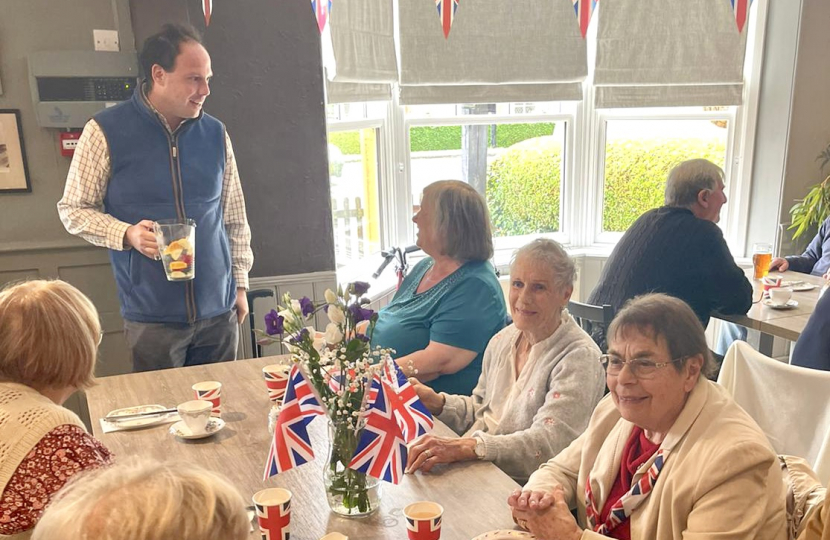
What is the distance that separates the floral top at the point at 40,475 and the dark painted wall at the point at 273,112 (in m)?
2.06

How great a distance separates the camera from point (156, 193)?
2.46 m

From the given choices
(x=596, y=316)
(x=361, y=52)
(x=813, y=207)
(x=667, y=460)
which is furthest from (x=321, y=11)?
(x=813, y=207)

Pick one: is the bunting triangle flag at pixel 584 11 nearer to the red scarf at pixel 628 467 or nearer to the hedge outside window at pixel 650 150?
the hedge outside window at pixel 650 150

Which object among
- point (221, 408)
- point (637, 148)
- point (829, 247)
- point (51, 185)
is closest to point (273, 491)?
point (221, 408)

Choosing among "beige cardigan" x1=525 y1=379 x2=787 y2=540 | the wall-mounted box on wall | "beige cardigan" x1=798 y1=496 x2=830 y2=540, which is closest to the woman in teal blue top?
"beige cardigan" x1=525 y1=379 x2=787 y2=540

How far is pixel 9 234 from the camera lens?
3.00 meters

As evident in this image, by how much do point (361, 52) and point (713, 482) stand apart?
9.42 feet

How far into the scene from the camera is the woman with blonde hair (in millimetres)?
1262

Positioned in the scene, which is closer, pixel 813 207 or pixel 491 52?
pixel 491 52

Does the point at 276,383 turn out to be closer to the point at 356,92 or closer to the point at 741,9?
the point at 356,92

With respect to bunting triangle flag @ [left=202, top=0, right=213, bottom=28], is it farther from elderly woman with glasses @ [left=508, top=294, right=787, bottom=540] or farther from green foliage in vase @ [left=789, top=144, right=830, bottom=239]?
green foliage in vase @ [left=789, top=144, right=830, bottom=239]

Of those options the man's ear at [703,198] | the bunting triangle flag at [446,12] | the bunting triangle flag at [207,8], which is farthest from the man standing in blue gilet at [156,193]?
the man's ear at [703,198]

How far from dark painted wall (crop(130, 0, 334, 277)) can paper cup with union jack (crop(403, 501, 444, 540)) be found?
2.30 metres

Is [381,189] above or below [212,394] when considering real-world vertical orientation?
above
